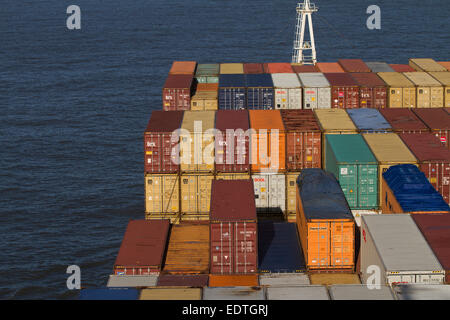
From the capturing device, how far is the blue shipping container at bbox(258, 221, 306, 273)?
31.5 m

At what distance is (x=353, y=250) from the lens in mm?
31047

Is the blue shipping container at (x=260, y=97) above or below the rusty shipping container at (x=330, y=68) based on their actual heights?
below

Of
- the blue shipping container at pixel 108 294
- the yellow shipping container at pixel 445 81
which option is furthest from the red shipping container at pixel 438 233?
the yellow shipping container at pixel 445 81

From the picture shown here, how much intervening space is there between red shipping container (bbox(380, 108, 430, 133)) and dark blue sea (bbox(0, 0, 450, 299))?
24885 millimetres

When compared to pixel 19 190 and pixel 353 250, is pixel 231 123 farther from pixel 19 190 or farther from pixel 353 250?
pixel 19 190

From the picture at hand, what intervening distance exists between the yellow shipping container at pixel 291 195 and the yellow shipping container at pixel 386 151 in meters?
5.52

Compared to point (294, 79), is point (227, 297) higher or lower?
lower

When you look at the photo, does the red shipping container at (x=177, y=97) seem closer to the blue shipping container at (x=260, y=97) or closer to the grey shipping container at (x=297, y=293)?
the blue shipping container at (x=260, y=97)

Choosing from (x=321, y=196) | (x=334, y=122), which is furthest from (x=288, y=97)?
(x=321, y=196)

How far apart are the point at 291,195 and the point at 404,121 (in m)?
11.3

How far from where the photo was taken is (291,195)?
1652 inches

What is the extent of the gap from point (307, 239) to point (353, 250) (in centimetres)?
245

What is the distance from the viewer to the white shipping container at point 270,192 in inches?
1652
